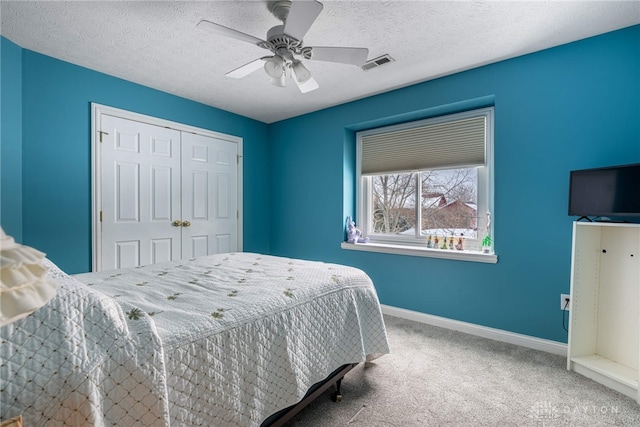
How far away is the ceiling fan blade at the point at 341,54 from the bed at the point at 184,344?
4.45 ft

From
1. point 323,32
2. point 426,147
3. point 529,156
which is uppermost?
point 323,32

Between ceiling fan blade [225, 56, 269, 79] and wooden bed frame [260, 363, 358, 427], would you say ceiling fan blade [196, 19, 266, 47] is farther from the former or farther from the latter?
wooden bed frame [260, 363, 358, 427]

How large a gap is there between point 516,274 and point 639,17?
191 cm

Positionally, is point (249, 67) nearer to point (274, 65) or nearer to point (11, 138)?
point (274, 65)

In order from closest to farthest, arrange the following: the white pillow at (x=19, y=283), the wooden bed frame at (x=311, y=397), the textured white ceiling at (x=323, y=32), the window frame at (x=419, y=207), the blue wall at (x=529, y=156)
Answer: the white pillow at (x=19, y=283) → the wooden bed frame at (x=311, y=397) → the textured white ceiling at (x=323, y=32) → the blue wall at (x=529, y=156) → the window frame at (x=419, y=207)

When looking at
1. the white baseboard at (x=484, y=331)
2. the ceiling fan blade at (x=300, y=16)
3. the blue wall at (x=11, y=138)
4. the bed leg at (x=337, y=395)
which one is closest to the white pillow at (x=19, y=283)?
the ceiling fan blade at (x=300, y=16)

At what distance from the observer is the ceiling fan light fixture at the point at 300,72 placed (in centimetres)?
199

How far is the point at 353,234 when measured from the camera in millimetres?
3611

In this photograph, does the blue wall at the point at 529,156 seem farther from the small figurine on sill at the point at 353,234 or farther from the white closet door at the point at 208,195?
the white closet door at the point at 208,195

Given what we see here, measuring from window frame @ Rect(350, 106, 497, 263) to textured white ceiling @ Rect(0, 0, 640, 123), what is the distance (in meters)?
0.47

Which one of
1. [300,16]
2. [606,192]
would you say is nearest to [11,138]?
[300,16]

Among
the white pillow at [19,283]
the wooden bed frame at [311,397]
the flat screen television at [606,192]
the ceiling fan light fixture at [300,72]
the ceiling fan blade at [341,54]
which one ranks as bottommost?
the wooden bed frame at [311,397]

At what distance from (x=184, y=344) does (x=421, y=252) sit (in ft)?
8.18

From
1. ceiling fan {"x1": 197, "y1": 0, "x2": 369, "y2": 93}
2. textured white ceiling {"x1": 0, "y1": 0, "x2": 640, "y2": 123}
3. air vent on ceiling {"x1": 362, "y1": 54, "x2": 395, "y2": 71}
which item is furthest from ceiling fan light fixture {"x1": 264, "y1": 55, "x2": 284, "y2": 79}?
air vent on ceiling {"x1": 362, "y1": 54, "x2": 395, "y2": 71}
